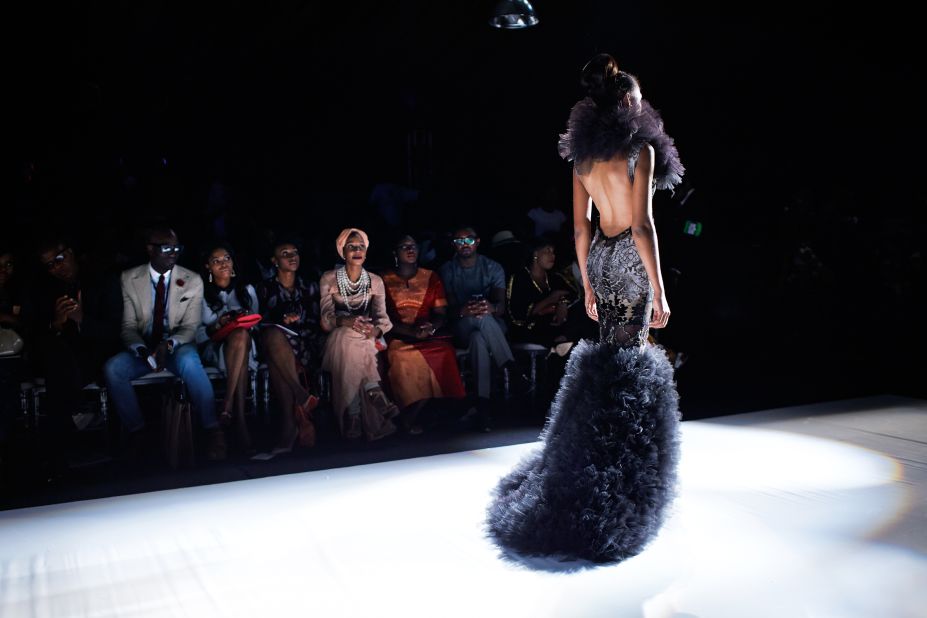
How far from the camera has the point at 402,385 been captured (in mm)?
4488

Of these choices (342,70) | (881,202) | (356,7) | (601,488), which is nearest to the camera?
(601,488)

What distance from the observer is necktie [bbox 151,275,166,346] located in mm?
4039

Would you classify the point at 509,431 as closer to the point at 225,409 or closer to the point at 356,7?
the point at 225,409

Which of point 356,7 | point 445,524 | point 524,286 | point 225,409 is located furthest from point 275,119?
point 445,524

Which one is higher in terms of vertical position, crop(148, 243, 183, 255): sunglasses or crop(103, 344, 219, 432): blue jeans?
crop(148, 243, 183, 255): sunglasses

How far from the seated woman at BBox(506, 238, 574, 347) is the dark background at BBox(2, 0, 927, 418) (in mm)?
1193

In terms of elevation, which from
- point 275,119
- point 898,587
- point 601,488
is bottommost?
point 898,587

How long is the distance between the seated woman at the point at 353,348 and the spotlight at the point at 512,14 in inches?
63.1

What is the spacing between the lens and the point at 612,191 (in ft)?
8.56

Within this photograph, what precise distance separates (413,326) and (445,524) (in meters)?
1.95

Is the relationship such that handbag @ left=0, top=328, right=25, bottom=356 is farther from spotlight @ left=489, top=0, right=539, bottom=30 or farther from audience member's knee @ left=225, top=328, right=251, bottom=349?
spotlight @ left=489, top=0, right=539, bottom=30

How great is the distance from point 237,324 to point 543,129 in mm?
4065

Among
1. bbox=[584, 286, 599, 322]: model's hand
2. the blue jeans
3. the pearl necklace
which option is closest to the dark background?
the pearl necklace

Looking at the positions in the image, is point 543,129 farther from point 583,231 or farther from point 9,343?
point 9,343
